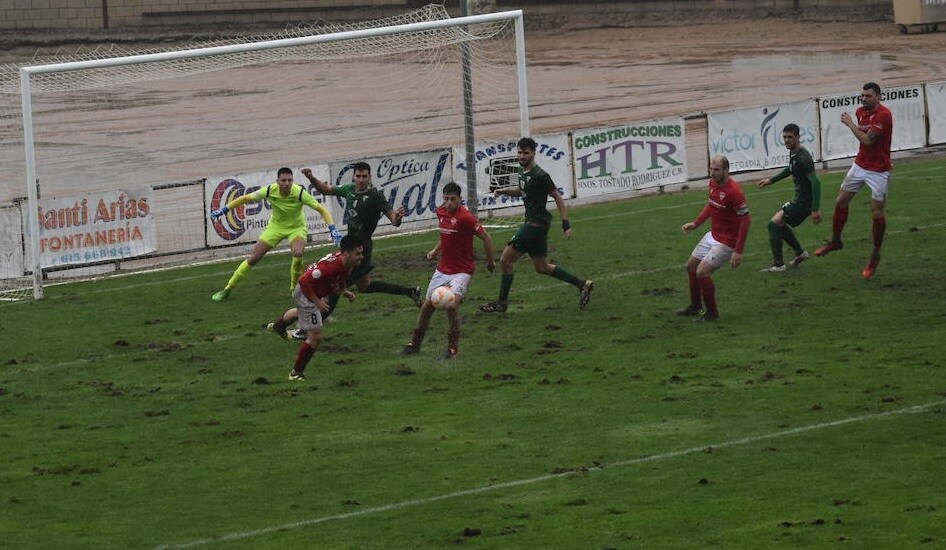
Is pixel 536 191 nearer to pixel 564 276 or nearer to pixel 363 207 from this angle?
pixel 564 276

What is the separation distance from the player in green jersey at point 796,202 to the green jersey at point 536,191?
3279 millimetres

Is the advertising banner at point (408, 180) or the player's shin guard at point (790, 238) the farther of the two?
the advertising banner at point (408, 180)

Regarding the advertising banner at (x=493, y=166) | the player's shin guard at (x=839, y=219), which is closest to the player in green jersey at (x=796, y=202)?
the player's shin guard at (x=839, y=219)

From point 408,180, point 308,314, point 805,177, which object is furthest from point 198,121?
point 308,314

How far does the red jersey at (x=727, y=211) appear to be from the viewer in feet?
59.5

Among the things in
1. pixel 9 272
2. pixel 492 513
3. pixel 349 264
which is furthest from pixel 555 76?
Result: pixel 492 513

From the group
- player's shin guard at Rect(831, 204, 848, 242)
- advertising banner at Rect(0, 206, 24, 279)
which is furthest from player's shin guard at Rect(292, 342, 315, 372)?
advertising banner at Rect(0, 206, 24, 279)

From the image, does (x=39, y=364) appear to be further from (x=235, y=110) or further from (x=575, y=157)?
(x=235, y=110)

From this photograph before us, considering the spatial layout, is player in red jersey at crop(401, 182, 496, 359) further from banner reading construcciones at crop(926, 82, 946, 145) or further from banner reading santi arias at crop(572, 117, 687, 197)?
banner reading construcciones at crop(926, 82, 946, 145)

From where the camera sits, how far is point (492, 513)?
1173cm

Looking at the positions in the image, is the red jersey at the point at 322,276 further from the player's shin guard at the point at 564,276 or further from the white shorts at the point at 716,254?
the white shorts at the point at 716,254

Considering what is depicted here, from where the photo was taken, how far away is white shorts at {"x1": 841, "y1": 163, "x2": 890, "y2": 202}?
20.4 metres

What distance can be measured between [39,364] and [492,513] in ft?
27.4

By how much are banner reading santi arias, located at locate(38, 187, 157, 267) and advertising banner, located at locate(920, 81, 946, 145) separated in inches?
692
